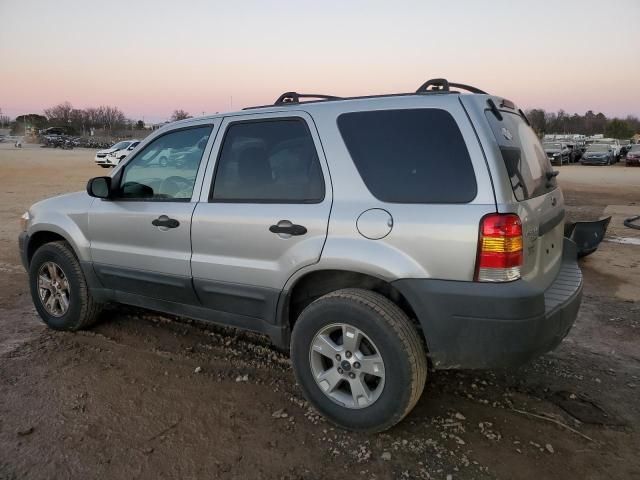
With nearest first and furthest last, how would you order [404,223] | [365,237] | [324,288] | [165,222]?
[404,223] → [365,237] → [324,288] → [165,222]

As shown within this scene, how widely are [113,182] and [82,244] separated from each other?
638 mm

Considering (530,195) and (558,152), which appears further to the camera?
(558,152)

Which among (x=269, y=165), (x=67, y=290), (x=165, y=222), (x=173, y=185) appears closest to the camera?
(x=269, y=165)

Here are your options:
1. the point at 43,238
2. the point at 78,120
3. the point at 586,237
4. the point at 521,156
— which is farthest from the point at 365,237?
the point at 78,120

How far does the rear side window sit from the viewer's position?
2688mm

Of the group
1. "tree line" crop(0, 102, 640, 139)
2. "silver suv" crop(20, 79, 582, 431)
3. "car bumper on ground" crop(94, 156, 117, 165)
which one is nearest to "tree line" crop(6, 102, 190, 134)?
"tree line" crop(0, 102, 640, 139)

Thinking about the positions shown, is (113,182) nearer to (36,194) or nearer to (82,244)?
(82,244)

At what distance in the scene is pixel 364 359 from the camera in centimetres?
289

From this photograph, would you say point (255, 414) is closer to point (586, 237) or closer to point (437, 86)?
point (437, 86)

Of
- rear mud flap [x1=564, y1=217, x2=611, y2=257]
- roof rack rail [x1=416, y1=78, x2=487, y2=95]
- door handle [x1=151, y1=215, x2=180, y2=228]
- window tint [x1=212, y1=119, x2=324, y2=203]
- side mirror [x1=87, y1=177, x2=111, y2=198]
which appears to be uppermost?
roof rack rail [x1=416, y1=78, x2=487, y2=95]

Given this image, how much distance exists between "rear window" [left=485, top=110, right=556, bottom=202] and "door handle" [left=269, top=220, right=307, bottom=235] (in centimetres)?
119

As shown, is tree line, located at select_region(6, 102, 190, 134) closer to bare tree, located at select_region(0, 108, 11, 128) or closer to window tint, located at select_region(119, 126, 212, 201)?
bare tree, located at select_region(0, 108, 11, 128)

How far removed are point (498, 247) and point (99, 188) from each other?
295 centimetres

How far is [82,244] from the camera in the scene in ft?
13.9
